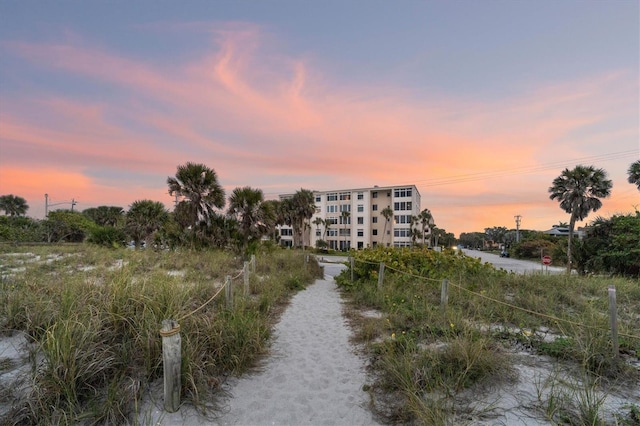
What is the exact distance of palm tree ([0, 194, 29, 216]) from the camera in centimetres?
4594

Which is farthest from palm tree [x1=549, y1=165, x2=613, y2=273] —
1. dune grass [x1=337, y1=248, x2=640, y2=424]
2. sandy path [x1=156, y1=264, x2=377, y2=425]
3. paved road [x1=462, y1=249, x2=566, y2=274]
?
sandy path [x1=156, y1=264, x2=377, y2=425]

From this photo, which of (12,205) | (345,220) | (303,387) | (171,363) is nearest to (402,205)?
(345,220)

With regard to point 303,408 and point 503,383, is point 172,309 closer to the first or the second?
point 303,408

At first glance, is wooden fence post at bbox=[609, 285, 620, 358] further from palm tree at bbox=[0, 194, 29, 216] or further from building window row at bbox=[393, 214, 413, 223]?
palm tree at bbox=[0, 194, 29, 216]

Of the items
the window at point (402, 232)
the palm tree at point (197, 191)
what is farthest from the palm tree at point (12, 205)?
the window at point (402, 232)

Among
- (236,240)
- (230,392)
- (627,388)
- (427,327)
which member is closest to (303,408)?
(230,392)

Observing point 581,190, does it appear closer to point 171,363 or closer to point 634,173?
point 634,173

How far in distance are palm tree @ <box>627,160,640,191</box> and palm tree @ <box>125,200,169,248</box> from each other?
32657 mm

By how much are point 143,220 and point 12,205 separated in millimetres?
44994

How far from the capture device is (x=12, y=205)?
152 ft

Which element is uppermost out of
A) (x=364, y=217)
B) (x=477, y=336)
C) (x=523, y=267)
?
(x=364, y=217)

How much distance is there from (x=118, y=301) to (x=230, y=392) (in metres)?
1.96

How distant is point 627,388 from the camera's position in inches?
133

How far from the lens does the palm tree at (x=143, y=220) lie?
68.3ft
